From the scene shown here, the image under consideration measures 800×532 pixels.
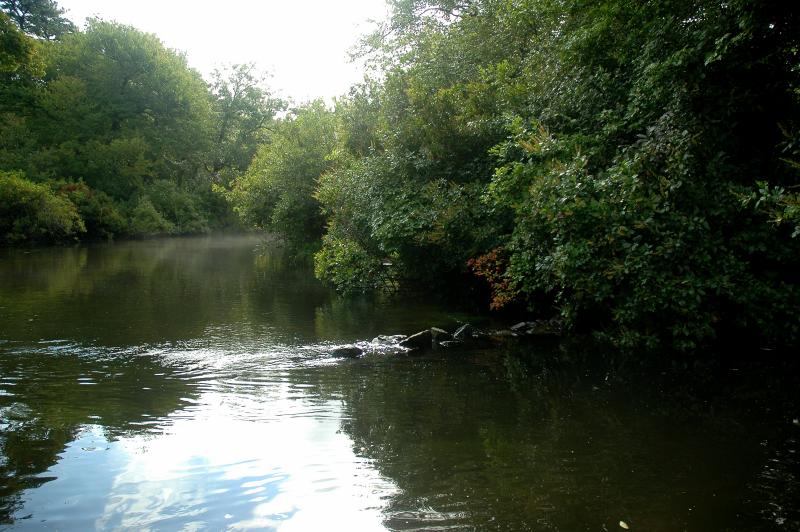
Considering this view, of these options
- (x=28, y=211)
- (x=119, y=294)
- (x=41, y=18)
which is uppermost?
(x=41, y=18)

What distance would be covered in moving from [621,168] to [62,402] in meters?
8.19

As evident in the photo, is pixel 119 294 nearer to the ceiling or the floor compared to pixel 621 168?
nearer to the floor

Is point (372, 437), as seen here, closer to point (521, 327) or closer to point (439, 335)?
point (439, 335)

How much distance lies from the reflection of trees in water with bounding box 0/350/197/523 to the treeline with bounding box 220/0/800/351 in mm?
6049

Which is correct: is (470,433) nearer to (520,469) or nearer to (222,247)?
(520,469)

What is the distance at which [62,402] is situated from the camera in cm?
755

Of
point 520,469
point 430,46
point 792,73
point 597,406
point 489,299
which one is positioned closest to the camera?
point 520,469

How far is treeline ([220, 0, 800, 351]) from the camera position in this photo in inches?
338

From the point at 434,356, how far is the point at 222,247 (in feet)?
101

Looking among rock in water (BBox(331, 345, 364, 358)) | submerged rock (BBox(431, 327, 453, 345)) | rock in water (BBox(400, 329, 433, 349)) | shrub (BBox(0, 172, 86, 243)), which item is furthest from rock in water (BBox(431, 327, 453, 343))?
shrub (BBox(0, 172, 86, 243))

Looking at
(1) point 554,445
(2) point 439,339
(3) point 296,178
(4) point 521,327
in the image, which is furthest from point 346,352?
(3) point 296,178

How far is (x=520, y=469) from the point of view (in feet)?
18.2

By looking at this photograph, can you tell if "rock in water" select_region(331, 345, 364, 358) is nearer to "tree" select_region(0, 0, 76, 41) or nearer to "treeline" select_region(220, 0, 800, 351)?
"treeline" select_region(220, 0, 800, 351)

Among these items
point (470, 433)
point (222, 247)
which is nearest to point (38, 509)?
point (470, 433)
